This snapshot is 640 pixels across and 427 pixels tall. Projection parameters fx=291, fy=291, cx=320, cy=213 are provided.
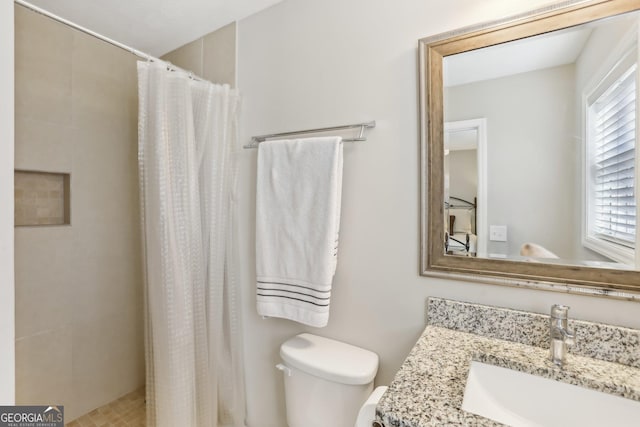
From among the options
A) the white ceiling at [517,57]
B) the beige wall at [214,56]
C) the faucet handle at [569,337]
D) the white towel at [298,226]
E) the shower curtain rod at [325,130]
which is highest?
the beige wall at [214,56]

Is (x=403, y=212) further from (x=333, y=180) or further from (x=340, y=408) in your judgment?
(x=340, y=408)

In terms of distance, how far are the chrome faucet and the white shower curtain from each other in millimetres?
1272

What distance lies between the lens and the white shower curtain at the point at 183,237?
1.20 meters

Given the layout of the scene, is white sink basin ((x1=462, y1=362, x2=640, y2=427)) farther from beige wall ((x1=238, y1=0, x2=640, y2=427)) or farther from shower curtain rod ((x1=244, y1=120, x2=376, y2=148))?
shower curtain rod ((x1=244, y1=120, x2=376, y2=148))

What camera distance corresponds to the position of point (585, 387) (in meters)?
0.73

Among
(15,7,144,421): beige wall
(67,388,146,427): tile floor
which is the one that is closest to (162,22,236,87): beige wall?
(15,7,144,421): beige wall

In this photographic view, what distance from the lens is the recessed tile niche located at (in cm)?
141

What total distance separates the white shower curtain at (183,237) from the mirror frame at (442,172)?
931 millimetres

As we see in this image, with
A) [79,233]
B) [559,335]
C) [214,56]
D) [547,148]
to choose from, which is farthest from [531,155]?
[79,233]

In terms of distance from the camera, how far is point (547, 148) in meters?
0.91

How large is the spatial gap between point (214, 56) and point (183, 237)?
1065mm

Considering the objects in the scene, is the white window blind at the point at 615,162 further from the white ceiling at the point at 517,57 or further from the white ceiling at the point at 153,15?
the white ceiling at the point at 153,15
